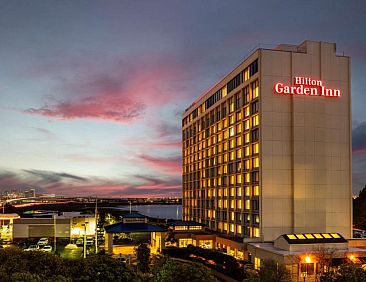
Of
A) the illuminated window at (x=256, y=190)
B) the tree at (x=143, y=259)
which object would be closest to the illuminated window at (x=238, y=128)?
the illuminated window at (x=256, y=190)

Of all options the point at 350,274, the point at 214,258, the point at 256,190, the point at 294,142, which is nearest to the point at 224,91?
the point at 294,142

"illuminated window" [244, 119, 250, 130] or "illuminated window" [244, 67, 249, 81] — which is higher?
"illuminated window" [244, 67, 249, 81]

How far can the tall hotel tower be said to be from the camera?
92812 mm

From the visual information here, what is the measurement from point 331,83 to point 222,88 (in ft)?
97.4

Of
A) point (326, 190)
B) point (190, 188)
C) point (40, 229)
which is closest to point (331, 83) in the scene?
point (326, 190)

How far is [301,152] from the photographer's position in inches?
3693

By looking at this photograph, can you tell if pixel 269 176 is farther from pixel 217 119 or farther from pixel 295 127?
pixel 217 119

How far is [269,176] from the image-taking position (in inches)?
3654

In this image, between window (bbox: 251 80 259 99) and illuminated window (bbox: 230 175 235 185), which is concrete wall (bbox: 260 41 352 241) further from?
illuminated window (bbox: 230 175 235 185)

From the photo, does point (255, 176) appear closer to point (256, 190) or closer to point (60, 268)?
point (256, 190)

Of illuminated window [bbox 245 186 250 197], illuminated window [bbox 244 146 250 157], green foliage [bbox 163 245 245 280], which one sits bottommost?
green foliage [bbox 163 245 245 280]

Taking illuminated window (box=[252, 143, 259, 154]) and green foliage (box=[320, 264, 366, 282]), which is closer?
green foliage (box=[320, 264, 366, 282])

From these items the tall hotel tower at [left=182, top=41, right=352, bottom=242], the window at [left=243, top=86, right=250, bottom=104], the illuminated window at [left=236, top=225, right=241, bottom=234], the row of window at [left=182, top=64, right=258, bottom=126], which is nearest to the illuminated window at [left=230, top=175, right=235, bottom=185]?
the tall hotel tower at [left=182, top=41, right=352, bottom=242]

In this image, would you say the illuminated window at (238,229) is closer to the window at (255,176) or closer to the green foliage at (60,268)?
the window at (255,176)
